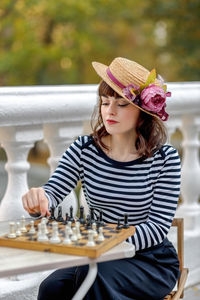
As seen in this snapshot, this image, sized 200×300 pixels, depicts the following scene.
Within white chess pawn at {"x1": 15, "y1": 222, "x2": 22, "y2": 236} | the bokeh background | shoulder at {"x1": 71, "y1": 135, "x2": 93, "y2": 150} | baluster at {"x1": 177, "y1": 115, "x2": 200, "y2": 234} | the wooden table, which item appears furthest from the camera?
the bokeh background

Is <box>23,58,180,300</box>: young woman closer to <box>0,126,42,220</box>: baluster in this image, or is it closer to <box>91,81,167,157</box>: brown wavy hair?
<box>91,81,167,157</box>: brown wavy hair

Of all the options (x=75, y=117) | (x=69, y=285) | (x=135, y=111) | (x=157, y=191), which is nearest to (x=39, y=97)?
(x=75, y=117)

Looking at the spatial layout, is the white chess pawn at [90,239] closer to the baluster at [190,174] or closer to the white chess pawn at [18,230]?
the white chess pawn at [18,230]

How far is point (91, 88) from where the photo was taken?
288cm

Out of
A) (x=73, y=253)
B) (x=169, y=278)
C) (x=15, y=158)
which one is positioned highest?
(x=15, y=158)

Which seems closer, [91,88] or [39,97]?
[39,97]

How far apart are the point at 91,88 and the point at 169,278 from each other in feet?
3.22

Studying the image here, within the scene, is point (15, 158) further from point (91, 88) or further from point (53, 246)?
point (53, 246)

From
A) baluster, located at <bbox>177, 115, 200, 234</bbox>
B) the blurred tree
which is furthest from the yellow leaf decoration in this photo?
the blurred tree

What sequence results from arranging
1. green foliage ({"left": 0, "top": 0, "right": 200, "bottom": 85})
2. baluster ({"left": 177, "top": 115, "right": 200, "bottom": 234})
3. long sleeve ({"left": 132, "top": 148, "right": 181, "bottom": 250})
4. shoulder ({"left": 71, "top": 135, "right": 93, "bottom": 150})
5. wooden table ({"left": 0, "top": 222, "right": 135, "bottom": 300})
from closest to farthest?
wooden table ({"left": 0, "top": 222, "right": 135, "bottom": 300}) → long sleeve ({"left": 132, "top": 148, "right": 181, "bottom": 250}) → shoulder ({"left": 71, "top": 135, "right": 93, "bottom": 150}) → baluster ({"left": 177, "top": 115, "right": 200, "bottom": 234}) → green foliage ({"left": 0, "top": 0, "right": 200, "bottom": 85})

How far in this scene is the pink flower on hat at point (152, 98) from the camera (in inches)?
89.7

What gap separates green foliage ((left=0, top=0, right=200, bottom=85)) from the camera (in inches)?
649

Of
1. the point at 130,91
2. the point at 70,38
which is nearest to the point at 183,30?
the point at 70,38

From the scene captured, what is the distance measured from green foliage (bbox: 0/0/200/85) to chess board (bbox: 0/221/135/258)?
41.3ft
